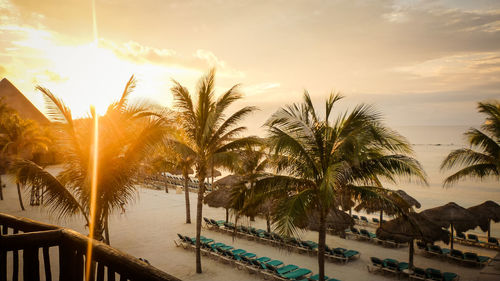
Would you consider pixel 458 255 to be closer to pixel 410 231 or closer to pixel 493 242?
pixel 410 231

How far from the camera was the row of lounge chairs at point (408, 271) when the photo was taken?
10078mm

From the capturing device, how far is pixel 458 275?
1076cm

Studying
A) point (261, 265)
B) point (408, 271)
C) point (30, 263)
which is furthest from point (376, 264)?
point (30, 263)

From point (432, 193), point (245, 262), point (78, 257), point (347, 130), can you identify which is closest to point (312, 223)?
point (245, 262)

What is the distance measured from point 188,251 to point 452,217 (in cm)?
1126

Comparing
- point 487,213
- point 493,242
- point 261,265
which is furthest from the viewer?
point 487,213

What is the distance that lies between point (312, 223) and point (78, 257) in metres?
11.5

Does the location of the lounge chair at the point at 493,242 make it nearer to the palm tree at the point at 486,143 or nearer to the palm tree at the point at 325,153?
the palm tree at the point at 486,143

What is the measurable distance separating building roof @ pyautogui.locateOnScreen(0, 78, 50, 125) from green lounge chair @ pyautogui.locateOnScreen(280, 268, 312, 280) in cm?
4841

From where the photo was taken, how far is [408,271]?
10.6m

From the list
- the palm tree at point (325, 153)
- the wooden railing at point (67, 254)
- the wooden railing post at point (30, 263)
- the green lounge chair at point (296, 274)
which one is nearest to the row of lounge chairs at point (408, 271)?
the green lounge chair at point (296, 274)

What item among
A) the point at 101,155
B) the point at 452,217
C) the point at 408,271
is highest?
the point at 101,155

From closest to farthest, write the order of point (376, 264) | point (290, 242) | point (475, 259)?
point (376, 264) → point (475, 259) → point (290, 242)

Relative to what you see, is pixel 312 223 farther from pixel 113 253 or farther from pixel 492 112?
pixel 113 253
